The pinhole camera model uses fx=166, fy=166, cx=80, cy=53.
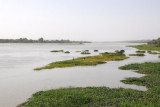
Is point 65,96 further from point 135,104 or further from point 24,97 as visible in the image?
point 135,104

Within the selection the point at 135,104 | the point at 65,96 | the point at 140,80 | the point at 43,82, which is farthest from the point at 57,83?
the point at 135,104

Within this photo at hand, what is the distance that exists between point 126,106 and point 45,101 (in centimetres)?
782

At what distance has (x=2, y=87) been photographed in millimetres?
24250

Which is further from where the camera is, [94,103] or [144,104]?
[94,103]

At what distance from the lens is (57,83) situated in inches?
1035

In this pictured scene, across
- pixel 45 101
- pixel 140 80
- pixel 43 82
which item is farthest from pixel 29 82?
pixel 140 80

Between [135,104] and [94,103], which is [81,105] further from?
[135,104]

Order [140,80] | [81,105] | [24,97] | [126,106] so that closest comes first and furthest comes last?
[126,106] → [81,105] → [24,97] → [140,80]

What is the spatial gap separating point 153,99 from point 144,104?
2.01 metres

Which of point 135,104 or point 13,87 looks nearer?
point 135,104

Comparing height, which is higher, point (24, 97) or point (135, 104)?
point (135, 104)

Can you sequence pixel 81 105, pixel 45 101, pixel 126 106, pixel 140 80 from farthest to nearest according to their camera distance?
pixel 140 80 < pixel 45 101 < pixel 81 105 < pixel 126 106

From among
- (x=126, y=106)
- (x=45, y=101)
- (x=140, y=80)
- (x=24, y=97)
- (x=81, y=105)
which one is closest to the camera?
(x=126, y=106)

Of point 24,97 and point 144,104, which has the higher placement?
point 144,104
